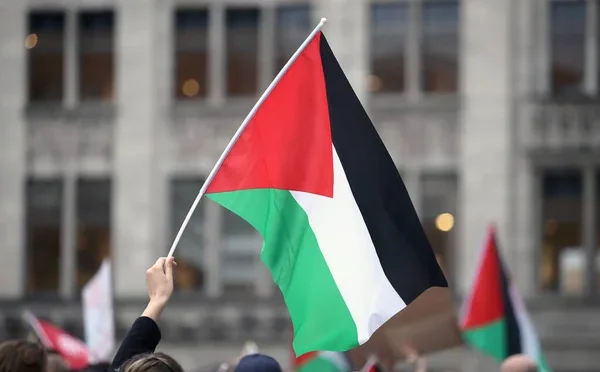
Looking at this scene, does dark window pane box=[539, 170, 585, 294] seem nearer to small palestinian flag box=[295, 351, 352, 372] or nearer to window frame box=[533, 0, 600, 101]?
window frame box=[533, 0, 600, 101]

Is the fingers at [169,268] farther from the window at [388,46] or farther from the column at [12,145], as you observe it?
the column at [12,145]

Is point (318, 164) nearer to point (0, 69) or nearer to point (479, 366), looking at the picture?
point (479, 366)

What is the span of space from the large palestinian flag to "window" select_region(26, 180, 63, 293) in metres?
22.1

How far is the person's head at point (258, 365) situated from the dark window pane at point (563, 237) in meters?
21.2

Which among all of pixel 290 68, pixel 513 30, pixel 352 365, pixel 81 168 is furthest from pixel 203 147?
pixel 290 68

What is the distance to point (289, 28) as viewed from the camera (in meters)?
28.1

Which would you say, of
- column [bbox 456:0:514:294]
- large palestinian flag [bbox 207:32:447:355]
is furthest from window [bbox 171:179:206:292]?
large palestinian flag [bbox 207:32:447:355]

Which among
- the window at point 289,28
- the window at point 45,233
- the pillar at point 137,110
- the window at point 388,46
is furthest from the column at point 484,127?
the window at point 45,233

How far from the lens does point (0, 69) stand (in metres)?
29.1

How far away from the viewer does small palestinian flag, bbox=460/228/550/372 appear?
43.9ft

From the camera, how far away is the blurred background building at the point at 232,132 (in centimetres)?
2730

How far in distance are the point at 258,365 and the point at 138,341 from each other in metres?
1.14

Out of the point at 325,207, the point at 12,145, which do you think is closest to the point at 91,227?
the point at 12,145

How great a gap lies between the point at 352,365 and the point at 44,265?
16471 mm
